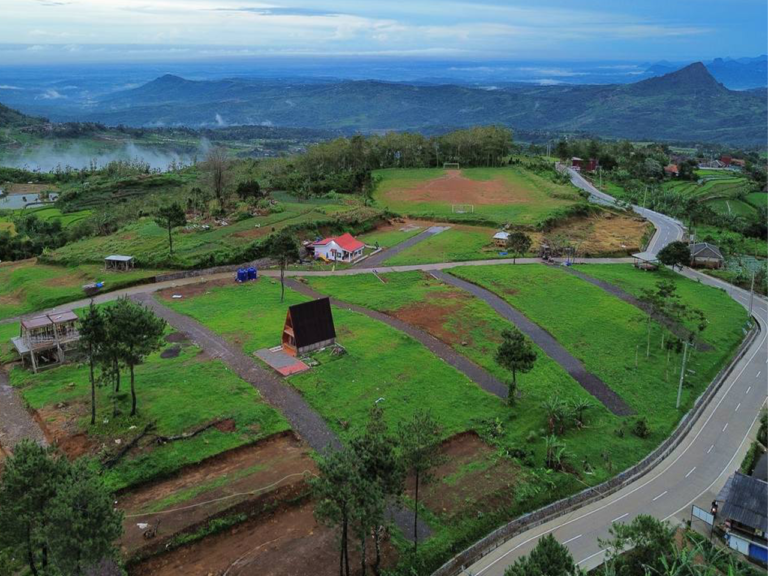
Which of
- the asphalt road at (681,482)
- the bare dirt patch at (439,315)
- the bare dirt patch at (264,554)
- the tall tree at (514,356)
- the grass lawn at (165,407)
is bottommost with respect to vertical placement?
the asphalt road at (681,482)

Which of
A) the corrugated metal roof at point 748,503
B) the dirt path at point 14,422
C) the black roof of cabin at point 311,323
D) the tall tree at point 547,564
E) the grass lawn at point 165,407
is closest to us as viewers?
the tall tree at point 547,564

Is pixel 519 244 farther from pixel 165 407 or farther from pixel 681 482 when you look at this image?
pixel 165 407

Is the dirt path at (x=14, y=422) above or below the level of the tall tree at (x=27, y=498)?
below

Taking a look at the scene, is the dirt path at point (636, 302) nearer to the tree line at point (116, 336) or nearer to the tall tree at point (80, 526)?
the tree line at point (116, 336)

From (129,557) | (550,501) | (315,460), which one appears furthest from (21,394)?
(550,501)

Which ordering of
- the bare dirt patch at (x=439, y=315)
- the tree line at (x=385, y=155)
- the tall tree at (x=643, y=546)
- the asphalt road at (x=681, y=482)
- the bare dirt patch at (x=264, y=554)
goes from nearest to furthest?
the tall tree at (x=643, y=546)
the bare dirt patch at (x=264, y=554)
the asphalt road at (x=681, y=482)
the bare dirt patch at (x=439, y=315)
the tree line at (x=385, y=155)

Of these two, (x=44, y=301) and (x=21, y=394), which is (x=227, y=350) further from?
(x=44, y=301)

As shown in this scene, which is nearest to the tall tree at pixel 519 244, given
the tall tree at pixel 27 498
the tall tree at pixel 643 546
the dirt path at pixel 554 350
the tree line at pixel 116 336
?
Result: the dirt path at pixel 554 350
